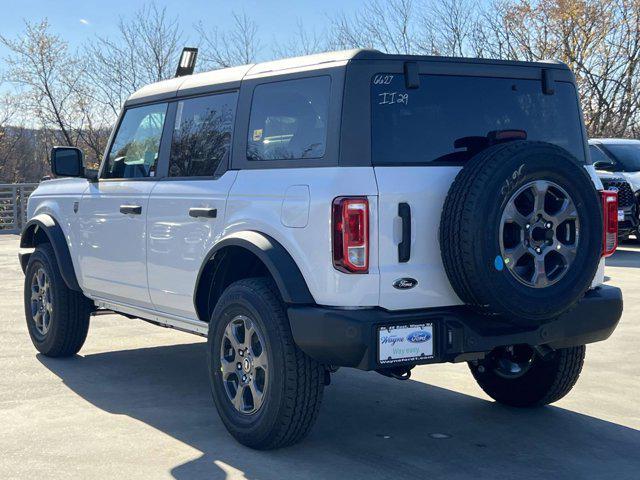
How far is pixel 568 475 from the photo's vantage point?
15.1ft

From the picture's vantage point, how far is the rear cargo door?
14.9 feet

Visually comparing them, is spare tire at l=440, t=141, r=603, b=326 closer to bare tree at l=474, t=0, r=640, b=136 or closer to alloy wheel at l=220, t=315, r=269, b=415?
alloy wheel at l=220, t=315, r=269, b=415

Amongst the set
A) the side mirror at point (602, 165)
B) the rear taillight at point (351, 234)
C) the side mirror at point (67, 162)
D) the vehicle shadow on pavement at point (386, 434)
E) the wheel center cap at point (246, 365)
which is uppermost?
the side mirror at point (602, 165)

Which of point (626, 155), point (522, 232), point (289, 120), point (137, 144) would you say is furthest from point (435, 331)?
point (626, 155)

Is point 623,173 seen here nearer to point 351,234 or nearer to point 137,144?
point 137,144

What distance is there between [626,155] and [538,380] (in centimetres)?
1126

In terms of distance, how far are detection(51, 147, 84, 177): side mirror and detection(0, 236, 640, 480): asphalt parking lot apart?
139 cm

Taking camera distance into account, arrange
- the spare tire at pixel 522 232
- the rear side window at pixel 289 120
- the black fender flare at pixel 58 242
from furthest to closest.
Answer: the black fender flare at pixel 58 242
the rear side window at pixel 289 120
the spare tire at pixel 522 232

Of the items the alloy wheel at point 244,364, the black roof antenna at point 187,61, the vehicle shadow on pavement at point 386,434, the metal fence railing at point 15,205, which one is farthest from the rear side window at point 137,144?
the metal fence railing at point 15,205

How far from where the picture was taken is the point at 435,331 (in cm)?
458

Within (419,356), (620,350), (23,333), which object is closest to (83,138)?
(23,333)

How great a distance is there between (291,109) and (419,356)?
142 cm

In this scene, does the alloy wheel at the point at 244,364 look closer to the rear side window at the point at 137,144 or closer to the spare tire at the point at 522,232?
the spare tire at the point at 522,232

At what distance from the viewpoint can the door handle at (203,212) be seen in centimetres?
534
